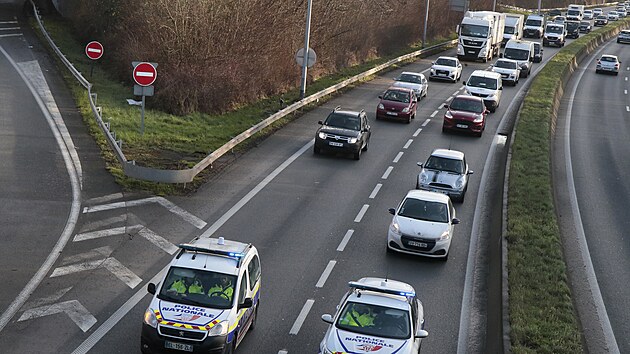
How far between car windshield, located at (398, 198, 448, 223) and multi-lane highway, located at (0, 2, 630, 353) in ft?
3.31

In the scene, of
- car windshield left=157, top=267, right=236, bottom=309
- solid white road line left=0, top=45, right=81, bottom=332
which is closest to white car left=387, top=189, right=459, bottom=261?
car windshield left=157, top=267, right=236, bottom=309

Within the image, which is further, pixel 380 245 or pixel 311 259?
pixel 380 245

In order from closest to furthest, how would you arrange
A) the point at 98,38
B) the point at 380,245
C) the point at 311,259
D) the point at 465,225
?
the point at 311,259, the point at 380,245, the point at 465,225, the point at 98,38

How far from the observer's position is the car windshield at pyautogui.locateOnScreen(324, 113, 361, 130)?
31619 millimetres

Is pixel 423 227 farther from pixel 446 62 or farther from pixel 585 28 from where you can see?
pixel 585 28

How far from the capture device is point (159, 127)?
107 feet

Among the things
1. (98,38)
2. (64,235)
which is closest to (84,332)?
(64,235)

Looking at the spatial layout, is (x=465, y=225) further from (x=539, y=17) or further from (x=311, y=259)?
(x=539, y=17)

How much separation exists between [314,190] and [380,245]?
Result: 507 centimetres

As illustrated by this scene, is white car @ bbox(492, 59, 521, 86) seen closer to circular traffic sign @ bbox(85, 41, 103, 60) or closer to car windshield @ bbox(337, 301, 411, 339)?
circular traffic sign @ bbox(85, 41, 103, 60)

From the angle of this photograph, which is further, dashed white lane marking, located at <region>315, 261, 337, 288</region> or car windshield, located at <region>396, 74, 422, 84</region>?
car windshield, located at <region>396, 74, 422, 84</region>

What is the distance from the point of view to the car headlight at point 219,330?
1409 centimetres

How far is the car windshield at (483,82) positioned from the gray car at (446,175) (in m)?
17.8

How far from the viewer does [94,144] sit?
2895cm
